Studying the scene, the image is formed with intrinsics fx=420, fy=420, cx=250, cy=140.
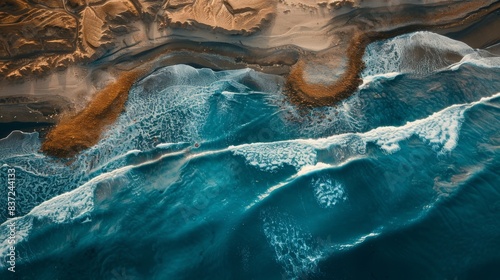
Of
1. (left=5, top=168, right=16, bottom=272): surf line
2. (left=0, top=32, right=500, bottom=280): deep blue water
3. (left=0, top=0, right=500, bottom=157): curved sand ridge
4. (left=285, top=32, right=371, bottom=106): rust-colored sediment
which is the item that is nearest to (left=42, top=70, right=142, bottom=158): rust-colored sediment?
(left=0, top=0, right=500, bottom=157): curved sand ridge

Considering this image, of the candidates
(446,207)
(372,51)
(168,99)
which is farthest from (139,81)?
(446,207)

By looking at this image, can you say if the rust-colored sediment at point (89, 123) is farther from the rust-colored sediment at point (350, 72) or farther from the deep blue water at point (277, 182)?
the rust-colored sediment at point (350, 72)

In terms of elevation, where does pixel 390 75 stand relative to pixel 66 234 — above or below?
above

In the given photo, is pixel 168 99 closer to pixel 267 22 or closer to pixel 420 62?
pixel 267 22

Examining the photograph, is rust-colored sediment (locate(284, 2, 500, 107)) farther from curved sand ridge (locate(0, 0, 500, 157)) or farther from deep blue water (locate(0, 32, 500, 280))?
deep blue water (locate(0, 32, 500, 280))

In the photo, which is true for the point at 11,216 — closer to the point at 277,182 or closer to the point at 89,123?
the point at 89,123

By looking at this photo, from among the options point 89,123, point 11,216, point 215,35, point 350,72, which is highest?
point 215,35

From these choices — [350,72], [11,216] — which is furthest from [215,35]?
[11,216]
